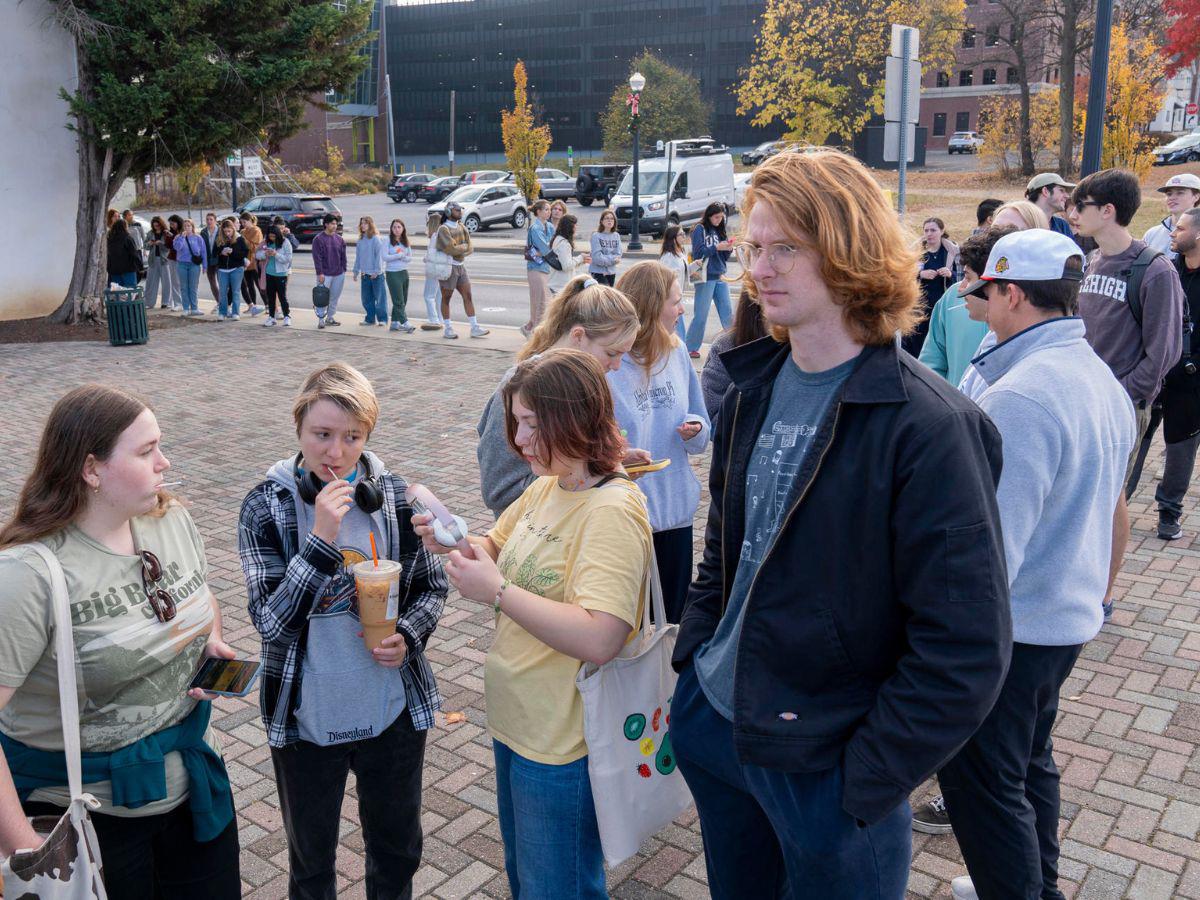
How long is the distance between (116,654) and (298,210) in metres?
31.9

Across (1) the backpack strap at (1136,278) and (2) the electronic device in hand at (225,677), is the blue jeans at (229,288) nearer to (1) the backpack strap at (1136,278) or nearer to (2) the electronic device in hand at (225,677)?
(1) the backpack strap at (1136,278)

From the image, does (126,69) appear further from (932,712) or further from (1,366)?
(932,712)

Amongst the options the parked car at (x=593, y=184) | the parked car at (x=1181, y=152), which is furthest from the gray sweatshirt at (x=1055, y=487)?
the parked car at (x=1181, y=152)

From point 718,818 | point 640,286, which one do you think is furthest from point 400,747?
point 640,286

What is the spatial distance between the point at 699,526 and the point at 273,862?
4.07 metres

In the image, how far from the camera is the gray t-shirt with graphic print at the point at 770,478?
1995mm

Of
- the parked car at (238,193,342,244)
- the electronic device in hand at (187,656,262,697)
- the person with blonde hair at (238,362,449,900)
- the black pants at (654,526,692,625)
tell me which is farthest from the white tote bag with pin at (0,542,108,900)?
the parked car at (238,193,342,244)

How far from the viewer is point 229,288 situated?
18109 mm

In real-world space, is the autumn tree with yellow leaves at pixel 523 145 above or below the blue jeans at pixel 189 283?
above

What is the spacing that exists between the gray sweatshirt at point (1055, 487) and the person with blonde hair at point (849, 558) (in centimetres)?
79

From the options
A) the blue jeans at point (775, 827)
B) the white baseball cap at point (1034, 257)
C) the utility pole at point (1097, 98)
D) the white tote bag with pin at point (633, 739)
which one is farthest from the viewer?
the utility pole at point (1097, 98)

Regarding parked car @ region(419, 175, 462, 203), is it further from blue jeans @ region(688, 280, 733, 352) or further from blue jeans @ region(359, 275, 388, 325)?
blue jeans @ region(688, 280, 733, 352)

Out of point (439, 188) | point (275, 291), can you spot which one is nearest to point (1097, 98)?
point (275, 291)

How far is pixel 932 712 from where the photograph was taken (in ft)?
5.81
